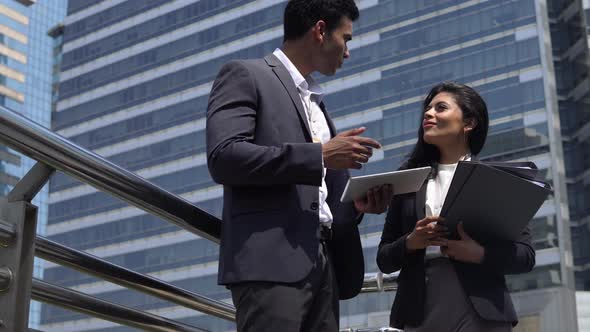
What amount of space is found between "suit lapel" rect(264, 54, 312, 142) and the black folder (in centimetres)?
42

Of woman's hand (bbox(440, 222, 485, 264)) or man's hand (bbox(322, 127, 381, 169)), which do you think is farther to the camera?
woman's hand (bbox(440, 222, 485, 264))

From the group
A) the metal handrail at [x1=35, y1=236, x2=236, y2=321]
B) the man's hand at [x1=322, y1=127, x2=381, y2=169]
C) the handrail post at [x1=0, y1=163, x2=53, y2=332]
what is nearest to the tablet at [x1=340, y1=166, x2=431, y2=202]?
the man's hand at [x1=322, y1=127, x2=381, y2=169]

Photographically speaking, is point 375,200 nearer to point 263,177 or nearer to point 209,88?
point 263,177

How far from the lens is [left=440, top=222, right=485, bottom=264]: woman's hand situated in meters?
2.36

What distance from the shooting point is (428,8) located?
46.2 metres

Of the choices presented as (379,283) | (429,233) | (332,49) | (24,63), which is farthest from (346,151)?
(24,63)

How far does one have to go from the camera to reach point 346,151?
191cm

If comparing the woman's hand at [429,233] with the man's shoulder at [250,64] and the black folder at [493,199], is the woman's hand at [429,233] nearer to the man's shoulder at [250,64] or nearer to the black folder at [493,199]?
the black folder at [493,199]

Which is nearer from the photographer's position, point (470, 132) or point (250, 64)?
point (250, 64)

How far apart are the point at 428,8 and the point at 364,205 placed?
45264 mm

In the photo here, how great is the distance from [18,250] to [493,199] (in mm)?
1250

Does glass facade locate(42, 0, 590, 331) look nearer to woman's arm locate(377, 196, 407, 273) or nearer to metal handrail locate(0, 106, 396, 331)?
woman's arm locate(377, 196, 407, 273)


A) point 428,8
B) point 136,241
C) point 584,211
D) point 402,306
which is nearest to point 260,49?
point 428,8

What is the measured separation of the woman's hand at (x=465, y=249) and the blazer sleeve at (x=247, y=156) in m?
0.61
